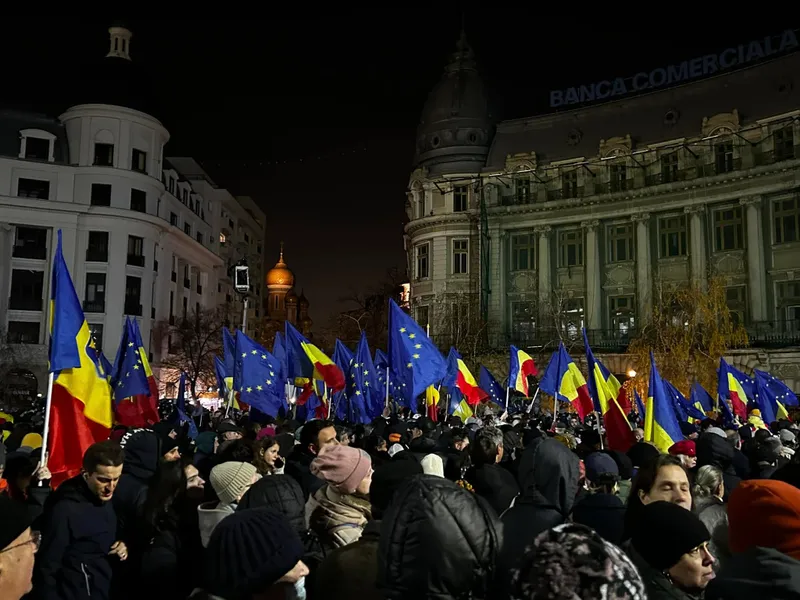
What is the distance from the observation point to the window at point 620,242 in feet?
163

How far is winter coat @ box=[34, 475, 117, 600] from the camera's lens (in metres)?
4.61

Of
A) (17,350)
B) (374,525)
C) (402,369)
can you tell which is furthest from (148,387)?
(17,350)

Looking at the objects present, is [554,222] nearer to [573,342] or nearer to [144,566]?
[573,342]

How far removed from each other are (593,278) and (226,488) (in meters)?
47.4

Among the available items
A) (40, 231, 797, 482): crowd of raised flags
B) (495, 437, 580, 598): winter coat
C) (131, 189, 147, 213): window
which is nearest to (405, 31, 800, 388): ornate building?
(131, 189, 147, 213): window

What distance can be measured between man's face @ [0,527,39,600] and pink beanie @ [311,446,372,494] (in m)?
1.57

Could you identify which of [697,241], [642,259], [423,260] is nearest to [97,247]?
[423,260]

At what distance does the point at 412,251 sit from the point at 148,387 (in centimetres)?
4529

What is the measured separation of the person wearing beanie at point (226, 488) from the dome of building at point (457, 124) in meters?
51.5

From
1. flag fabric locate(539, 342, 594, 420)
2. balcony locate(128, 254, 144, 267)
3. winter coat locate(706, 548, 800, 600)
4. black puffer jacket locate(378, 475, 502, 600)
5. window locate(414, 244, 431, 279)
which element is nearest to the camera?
winter coat locate(706, 548, 800, 600)

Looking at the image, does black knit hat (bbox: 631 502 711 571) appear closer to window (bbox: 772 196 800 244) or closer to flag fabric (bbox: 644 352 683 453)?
flag fabric (bbox: 644 352 683 453)

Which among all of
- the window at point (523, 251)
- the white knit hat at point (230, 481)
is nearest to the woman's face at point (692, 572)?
the white knit hat at point (230, 481)

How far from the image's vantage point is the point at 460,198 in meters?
55.5

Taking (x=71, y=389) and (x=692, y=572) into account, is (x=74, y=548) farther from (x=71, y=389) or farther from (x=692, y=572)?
(x=71, y=389)
